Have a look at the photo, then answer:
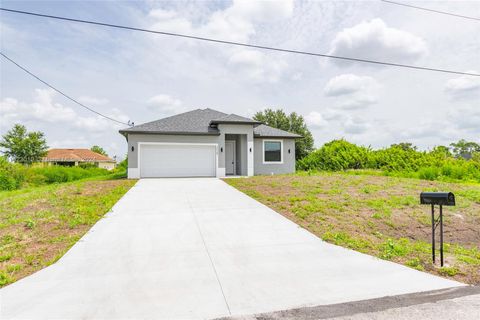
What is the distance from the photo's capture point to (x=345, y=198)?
27.9ft

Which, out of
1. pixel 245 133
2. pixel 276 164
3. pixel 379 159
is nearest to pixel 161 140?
pixel 245 133

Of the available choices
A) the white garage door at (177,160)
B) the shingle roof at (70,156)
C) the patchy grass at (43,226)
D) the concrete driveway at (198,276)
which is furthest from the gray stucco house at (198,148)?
the shingle roof at (70,156)

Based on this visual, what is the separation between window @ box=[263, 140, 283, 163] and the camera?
17.8 meters

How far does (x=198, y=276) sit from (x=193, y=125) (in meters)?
13.7

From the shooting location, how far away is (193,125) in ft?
53.9

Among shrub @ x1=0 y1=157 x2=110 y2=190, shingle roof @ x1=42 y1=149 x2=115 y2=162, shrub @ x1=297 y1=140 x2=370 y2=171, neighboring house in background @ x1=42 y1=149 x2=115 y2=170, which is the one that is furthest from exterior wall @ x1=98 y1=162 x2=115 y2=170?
shrub @ x1=297 y1=140 x2=370 y2=171

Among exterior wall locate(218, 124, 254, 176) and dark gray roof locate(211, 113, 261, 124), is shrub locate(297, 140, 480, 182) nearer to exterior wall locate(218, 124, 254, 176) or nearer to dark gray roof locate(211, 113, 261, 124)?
exterior wall locate(218, 124, 254, 176)

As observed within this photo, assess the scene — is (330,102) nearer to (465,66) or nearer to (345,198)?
(465,66)

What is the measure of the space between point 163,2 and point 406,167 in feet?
63.3

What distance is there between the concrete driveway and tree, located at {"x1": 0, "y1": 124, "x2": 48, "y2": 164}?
4026 centimetres

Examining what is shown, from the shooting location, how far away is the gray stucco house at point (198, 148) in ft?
49.5

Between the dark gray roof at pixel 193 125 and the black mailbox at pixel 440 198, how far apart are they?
40.1 ft

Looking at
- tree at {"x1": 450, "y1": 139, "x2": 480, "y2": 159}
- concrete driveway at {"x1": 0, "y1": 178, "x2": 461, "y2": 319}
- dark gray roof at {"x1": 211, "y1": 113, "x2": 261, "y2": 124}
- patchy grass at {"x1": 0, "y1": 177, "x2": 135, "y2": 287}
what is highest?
tree at {"x1": 450, "y1": 139, "x2": 480, "y2": 159}

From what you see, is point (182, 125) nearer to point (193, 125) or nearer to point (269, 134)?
point (193, 125)
